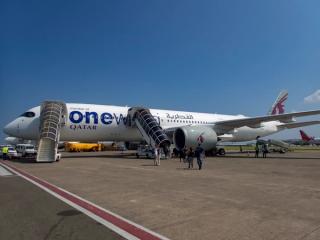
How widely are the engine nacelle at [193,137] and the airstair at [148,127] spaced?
3.41 feet

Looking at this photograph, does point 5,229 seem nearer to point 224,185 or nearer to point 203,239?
point 203,239

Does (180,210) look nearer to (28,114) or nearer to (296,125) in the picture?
(28,114)

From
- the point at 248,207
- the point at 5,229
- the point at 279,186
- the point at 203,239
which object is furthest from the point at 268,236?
the point at 279,186

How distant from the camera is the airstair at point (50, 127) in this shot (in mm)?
22484

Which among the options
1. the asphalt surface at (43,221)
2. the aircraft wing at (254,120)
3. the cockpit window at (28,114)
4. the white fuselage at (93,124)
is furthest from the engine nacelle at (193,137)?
the asphalt surface at (43,221)

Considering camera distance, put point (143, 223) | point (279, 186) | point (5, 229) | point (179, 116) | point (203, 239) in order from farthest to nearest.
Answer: point (179, 116), point (279, 186), point (143, 223), point (5, 229), point (203, 239)

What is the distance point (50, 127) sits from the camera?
925 inches

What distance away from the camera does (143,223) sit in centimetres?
580

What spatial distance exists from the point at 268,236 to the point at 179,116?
28.2m

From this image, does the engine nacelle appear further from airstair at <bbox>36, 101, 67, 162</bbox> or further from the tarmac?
the tarmac


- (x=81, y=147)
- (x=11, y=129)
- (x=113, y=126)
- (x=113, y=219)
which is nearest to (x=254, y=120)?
(x=113, y=126)

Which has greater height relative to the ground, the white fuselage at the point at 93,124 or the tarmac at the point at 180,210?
the white fuselage at the point at 93,124

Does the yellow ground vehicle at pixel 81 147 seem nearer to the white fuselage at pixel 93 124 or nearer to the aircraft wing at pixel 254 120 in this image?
the white fuselage at pixel 93 124

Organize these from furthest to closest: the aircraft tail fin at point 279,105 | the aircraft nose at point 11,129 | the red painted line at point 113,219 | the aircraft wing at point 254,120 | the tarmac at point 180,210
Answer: the aircraft tail fin at point 279,105 < the aircraft wing at point 254,120 < the aircraft nose at point 11,129 < the tarmac at point 180,210 < the red painted line at point 113,219
